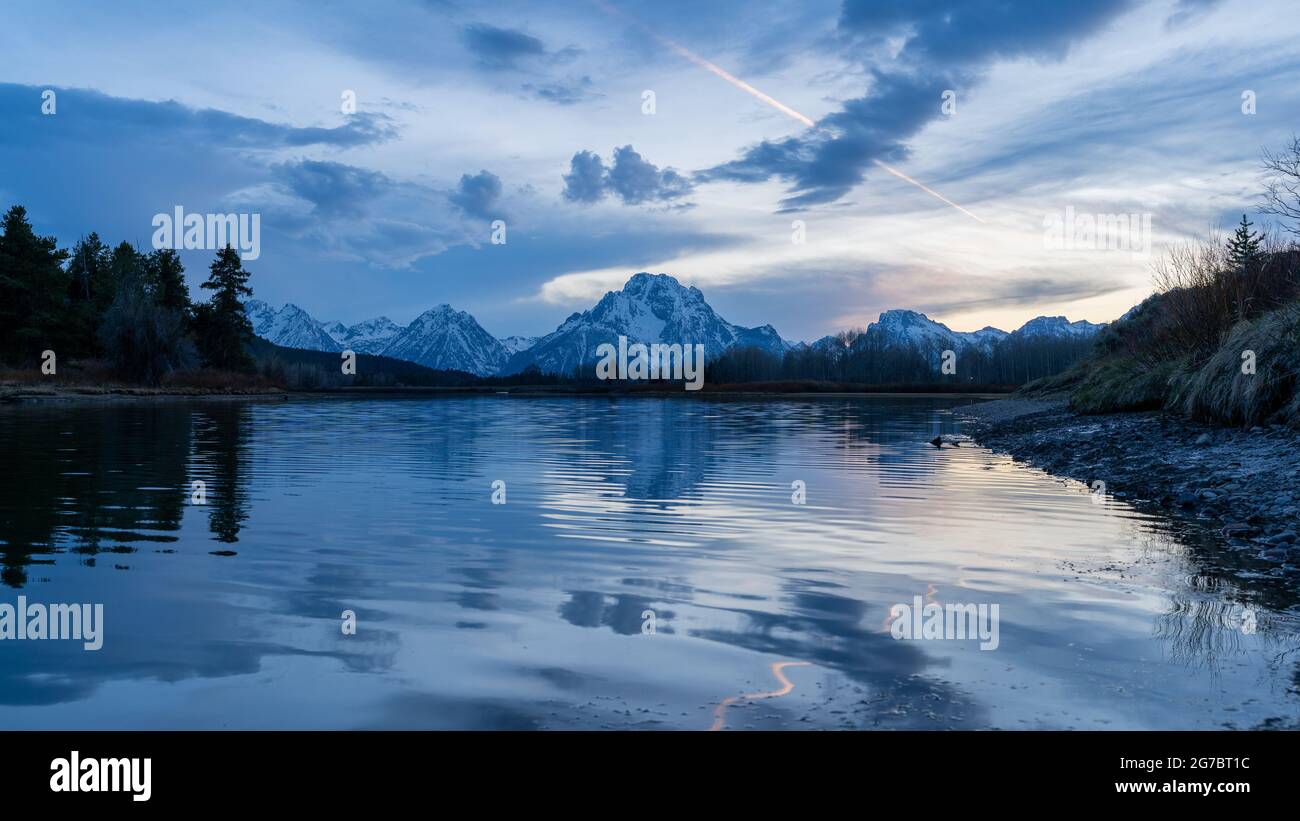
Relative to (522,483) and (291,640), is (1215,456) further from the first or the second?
(291,640)

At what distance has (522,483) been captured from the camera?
820 inches

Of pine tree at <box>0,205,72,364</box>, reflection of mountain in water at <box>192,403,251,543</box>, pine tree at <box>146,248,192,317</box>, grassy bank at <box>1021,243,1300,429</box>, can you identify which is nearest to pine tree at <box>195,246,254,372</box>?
pine tree at <box>146,248,192,317</box>

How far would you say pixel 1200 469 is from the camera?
→ 709 inches

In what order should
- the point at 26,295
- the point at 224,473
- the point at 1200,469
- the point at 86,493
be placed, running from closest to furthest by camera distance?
the point at 86,493 → the point at 1200,469 → the point at 224,473 → the point at 26,295

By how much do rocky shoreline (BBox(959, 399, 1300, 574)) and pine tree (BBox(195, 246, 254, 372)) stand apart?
117 metres

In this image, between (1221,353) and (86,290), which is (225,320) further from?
(1221,353)

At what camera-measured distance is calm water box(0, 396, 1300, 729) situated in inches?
236

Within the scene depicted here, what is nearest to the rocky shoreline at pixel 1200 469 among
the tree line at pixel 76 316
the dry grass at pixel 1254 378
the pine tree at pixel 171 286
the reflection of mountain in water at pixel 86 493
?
the dry grass at pixel 1254 378

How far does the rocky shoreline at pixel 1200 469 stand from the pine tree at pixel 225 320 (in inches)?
4621

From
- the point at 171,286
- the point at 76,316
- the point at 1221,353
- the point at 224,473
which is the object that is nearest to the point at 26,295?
the point at 76,316

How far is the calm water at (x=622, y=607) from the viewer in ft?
19.7

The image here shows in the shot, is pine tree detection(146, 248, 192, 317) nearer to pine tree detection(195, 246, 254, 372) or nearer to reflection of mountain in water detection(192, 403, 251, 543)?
pine tree detection(195, 246, 254, 372)

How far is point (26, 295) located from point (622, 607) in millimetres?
109012
